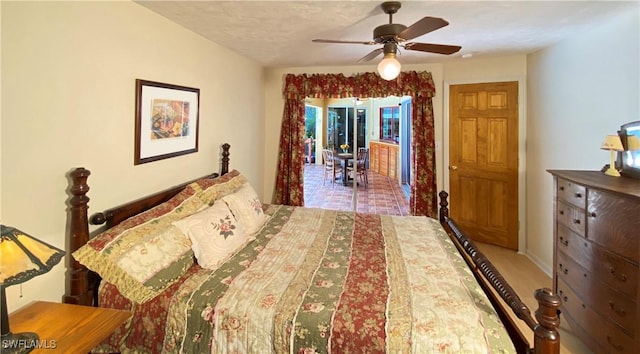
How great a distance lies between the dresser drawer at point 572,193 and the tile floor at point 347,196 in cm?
268

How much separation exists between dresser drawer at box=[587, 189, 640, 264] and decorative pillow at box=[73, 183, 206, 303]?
2.45 metres

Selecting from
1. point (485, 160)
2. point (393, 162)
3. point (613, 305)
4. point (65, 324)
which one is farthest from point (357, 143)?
point (65, 324)

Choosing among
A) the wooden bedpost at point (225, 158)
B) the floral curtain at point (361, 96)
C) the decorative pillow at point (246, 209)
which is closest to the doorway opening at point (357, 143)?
the floral curtain at point (361, 96)

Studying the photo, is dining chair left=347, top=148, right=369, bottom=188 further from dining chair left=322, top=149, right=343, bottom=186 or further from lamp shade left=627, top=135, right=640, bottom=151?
lamp shade left=627, top=135, right=640, bottom=151

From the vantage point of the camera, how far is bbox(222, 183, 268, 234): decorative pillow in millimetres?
2635

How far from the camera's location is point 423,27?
6.69 feet

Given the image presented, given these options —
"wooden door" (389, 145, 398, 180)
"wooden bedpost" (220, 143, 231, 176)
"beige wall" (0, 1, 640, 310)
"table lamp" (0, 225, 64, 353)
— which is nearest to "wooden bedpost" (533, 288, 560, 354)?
"table lamp" (0, 225, 64, 353)

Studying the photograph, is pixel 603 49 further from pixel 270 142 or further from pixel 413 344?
pixel 270 142

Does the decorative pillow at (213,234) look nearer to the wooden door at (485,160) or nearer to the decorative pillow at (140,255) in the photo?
the decorative pillow at (140,255)

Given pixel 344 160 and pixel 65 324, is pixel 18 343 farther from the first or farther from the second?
pixel 344 160

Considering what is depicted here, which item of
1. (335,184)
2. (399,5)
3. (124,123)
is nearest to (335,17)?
(399,5)

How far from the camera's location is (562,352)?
239cm

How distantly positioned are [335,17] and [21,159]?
2099mm

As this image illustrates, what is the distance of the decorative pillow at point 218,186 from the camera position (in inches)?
105
